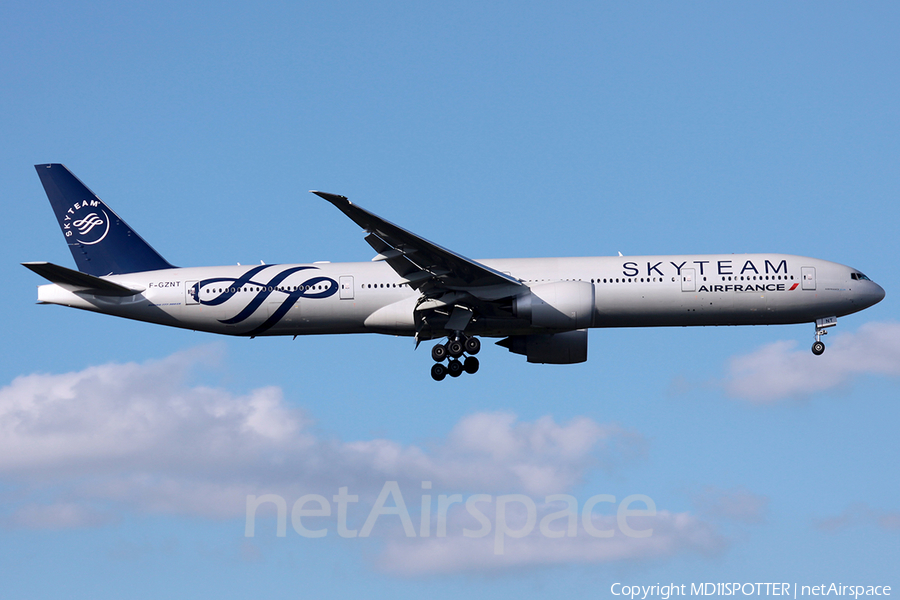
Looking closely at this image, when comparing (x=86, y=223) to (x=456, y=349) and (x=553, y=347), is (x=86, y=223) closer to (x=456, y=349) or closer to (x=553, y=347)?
(x=456, y=349)

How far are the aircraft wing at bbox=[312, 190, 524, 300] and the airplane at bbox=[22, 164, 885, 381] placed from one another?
0.15 ft

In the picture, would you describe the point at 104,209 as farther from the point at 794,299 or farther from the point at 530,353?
the point at 794,299

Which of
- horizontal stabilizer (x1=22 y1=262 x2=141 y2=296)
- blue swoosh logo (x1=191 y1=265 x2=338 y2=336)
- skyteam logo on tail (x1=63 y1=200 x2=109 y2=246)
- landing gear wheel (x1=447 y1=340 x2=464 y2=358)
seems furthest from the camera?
skyteam logo on tail (x1=63 y1=200 x2=109 y2=246)

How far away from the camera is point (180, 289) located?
33156mm

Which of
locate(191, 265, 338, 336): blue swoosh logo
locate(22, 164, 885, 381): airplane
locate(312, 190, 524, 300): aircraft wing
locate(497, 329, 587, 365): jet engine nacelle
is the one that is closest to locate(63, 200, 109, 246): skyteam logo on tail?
locate(22, 164, 885, 381): airplane

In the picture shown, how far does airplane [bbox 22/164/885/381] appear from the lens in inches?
1207

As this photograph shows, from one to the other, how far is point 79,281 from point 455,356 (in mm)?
12640

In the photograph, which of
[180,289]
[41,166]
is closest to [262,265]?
[180,289]

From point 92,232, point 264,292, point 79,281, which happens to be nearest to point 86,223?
point 92,232

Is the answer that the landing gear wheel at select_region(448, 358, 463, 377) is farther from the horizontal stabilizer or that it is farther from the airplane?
the horizontal stabilizer

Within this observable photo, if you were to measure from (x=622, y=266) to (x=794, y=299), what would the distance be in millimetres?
5622

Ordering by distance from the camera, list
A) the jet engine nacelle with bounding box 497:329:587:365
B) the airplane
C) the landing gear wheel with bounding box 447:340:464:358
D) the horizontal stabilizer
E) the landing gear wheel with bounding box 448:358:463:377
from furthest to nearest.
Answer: the jet engine nacelle with bounding box 497:329:587:365 → the landing gear wheel with bounding box 448:358:463:377 → the landing gear wheel with bounding box 447:340:464:358 → the horizontal stabilizer → the airplane

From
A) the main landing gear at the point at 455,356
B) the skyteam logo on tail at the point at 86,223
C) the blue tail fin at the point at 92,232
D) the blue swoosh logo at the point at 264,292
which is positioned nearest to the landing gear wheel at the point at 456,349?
the main landing gear at the point at 455,356

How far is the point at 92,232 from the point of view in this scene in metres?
35.5
